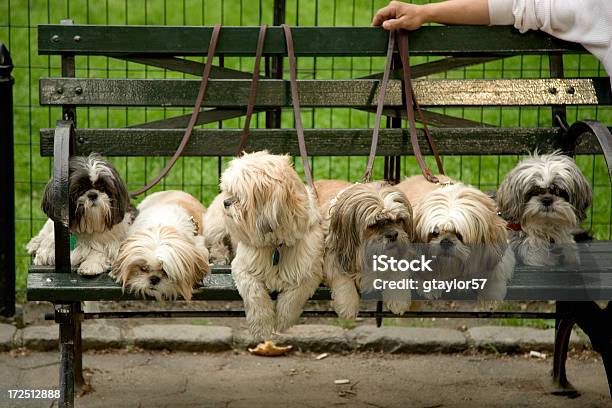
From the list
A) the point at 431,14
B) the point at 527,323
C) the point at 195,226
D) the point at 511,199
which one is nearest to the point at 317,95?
the point at 431,14

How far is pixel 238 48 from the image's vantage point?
512cm

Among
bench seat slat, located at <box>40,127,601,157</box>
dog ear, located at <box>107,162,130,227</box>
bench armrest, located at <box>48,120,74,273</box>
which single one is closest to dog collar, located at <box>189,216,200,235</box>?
bench seat slat, located at <box>40,127,601,157</box>

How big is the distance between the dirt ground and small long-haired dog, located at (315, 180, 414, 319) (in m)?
1.18

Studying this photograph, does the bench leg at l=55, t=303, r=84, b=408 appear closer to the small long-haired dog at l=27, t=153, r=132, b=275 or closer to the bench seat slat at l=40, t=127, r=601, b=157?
the small long-haired dog at l=27, t=153, r=132, b=275

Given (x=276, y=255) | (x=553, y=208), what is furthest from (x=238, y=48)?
(x=553, y=208)

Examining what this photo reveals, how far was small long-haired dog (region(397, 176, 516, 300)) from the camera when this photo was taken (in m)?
4.16

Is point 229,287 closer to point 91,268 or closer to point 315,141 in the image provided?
point 91,268

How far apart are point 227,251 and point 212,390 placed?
0.92 meters

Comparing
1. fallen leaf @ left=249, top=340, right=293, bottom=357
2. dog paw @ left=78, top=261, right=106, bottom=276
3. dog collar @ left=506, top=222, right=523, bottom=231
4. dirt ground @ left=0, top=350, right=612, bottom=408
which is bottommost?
dirt ground @ left=0, top=350, right=612, bottom=408

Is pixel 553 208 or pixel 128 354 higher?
pixel 553 208

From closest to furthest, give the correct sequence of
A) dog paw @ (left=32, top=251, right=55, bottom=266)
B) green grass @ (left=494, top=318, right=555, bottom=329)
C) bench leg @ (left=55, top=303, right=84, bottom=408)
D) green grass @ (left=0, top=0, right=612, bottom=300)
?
1. bench leg @ (left=55, top=303, right=84, bottom=408)
2. dog paw @ (left=32, top=251, right=55, bottom=266)
3. green grass @ (left=494, top=318, right=555, bottom=329)
4. green grass @ (left=0, top=0, right=612, bottom=300)

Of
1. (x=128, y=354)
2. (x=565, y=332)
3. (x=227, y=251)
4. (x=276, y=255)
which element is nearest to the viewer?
(x=276, y=255)

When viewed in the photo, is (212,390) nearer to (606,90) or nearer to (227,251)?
(227,251)

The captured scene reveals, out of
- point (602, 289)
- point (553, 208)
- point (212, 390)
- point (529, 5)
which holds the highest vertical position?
point (529, 5)
